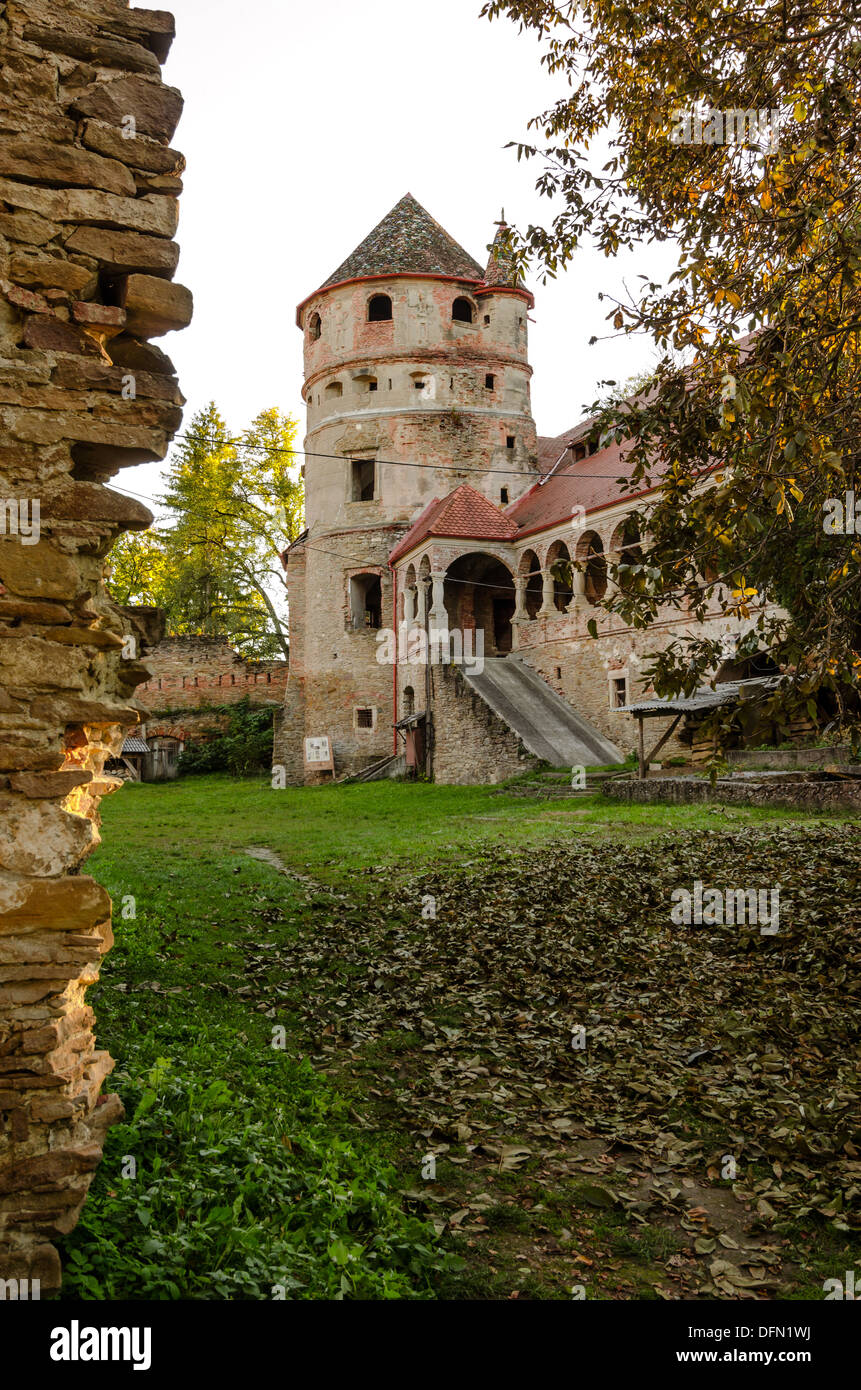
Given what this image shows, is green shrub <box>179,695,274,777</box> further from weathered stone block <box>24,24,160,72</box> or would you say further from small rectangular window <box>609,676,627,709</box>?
weathered stone block <box>24,24,160,72</box>

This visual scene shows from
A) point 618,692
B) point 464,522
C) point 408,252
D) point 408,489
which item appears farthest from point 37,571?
point 408,252

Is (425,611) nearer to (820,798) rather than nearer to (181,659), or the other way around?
(181,659)

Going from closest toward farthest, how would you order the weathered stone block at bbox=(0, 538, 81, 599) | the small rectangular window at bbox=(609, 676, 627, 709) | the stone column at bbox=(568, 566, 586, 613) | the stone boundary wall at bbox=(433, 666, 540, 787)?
the weathered stone block at bbox=(0, 538, 81, 599)
the stone boundary wall at bbox=(433, 666, 540, 787)
the small rectangular window at bbox=(609, 676, 627, 709)
the stone column at bbox=(568, 566, 586, 613)

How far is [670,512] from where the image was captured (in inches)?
291

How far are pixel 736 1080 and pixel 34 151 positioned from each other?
265 inches

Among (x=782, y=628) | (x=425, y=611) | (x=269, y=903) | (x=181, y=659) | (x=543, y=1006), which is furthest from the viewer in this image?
(x=181, y=659)

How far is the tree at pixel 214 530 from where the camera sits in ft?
145

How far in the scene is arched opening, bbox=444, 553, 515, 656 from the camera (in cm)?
3378

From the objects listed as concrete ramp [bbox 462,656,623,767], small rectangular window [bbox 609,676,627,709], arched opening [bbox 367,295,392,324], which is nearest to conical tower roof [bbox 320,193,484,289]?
arched opening [bbox 367,295,392,324]

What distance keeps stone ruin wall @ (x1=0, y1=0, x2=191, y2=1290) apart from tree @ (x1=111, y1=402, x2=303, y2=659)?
39.5m

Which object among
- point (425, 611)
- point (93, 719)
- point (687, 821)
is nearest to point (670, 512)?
point (93, 719)

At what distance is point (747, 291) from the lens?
7.85 meters

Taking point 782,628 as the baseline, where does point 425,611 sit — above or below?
above

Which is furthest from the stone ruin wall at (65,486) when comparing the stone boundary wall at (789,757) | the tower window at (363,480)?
the tower window at (363,480)
